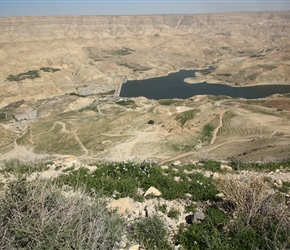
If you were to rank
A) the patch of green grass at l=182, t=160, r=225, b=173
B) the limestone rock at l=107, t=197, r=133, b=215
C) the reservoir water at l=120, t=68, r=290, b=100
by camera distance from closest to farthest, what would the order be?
the limestone rock at l=107, t=197, r=133, b=215 → the patch of green grass at l=182, t=160, r=225, b=173 → the reservoir water at l=120, t=68, r=290, b=100

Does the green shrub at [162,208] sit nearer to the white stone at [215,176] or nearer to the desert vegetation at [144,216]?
the desert vegetation at [144,216]

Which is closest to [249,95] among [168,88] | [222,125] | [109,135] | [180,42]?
[168,88]

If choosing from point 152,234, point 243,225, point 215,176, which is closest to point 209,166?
point 215,176

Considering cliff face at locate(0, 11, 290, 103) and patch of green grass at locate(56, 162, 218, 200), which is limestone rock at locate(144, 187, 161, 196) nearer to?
patch of green grass at locate(56, 162, 218, 200)

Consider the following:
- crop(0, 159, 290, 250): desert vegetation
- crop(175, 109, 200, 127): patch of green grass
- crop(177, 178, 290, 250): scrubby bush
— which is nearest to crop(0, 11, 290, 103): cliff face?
crop(175, 109, 200, 127): patch of green grass

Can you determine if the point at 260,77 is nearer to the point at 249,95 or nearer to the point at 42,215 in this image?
the point at 249,95

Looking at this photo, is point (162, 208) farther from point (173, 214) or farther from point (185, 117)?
point (185, 117)
